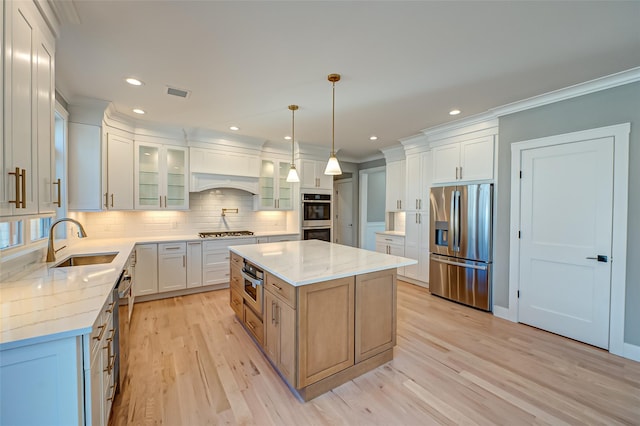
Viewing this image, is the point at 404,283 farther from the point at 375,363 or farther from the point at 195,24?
the point at 195,24

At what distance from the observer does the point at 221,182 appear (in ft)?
14.8

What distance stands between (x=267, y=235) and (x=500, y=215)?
11.5ft

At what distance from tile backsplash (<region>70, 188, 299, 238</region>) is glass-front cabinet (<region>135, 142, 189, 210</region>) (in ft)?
0.99

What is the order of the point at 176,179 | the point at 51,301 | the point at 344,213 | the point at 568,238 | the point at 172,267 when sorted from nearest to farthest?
the point at 51,301, the point at 568,238, the point at 172,267, the point at 176,179, the point at 344,213

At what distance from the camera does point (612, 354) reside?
2512mm

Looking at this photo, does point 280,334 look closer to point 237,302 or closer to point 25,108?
point 237,302

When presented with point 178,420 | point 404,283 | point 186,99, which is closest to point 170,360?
point 178,420

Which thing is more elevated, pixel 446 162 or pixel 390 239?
pixel 446 162

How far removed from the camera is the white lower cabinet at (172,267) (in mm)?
3865

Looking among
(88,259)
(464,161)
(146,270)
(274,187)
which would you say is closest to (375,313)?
(464,161)

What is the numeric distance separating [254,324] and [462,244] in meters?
2.93

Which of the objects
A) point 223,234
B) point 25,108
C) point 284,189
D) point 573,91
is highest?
point 573,91

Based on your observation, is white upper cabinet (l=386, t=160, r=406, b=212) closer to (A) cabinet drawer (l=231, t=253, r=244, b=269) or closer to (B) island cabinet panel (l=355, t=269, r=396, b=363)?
(B) island cabinet panel (l=355, t=269, r=396, b=363)

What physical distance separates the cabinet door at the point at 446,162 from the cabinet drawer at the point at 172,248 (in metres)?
4.01
